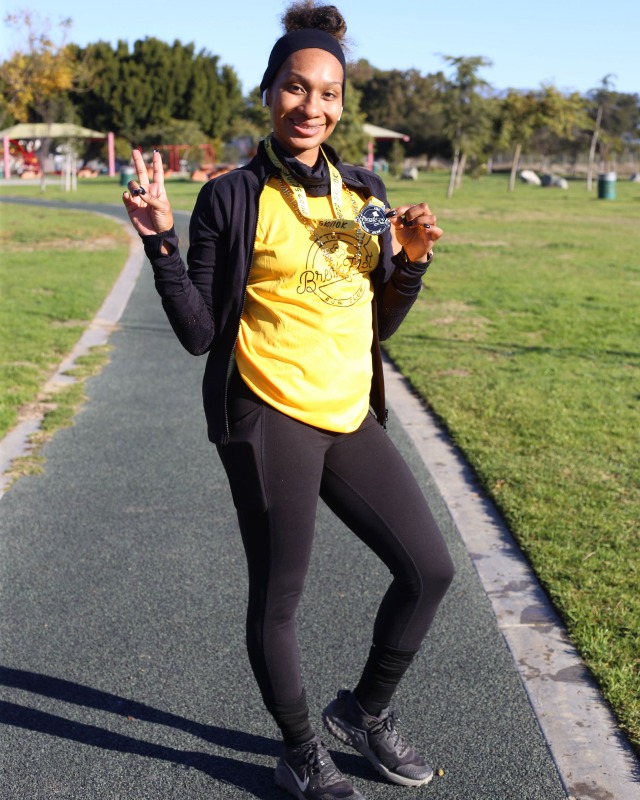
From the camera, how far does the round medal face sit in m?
2.50

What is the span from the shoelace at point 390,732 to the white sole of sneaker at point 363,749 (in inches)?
2.2

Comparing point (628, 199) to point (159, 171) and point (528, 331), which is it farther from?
point (159, 171)

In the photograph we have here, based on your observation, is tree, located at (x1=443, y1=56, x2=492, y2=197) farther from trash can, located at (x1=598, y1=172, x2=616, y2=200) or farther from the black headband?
the black headband

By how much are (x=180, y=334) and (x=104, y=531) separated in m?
2.34

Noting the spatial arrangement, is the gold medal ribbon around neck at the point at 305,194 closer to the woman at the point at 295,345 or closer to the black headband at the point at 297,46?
the woman at the point at 295,345

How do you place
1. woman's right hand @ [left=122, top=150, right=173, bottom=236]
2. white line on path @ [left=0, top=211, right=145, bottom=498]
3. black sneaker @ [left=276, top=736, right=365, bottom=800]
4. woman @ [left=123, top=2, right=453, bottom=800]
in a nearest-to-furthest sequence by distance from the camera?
woman's right hand @ [left=122, top=150, right=173, bottom=236], woman @ [left=123, top=2, right=453, bottom=800], black sneaker @ [left=276, top=736, right=365, bottom=800], white line on path @ [left=0, top=211, right=145, bottom=498]

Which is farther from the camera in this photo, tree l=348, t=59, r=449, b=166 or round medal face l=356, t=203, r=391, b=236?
tree l=348, t=59, r=449, b=166

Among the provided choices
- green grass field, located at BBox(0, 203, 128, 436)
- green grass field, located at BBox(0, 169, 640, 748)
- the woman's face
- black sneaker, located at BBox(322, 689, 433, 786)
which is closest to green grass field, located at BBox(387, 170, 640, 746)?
green grass field, located at BBox(0, 169, 640, 748)

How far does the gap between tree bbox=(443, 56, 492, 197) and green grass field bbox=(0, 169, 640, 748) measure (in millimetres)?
21624

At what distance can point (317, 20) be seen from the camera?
8.71 feet

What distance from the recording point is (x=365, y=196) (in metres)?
2.65

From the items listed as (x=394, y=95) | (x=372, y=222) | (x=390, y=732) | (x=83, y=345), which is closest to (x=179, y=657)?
(x=390, y=732)

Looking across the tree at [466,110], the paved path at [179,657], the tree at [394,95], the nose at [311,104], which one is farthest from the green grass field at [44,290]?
the tree at [394,95]

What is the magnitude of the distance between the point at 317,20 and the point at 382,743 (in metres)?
1.97
